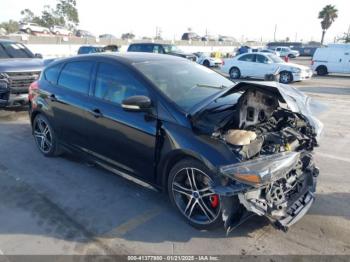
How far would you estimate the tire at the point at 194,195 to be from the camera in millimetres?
3298

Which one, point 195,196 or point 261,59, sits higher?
point 261,59

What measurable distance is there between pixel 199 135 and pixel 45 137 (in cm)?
330

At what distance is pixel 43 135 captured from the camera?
18.3 feet

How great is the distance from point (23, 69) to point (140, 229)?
6.77 meters

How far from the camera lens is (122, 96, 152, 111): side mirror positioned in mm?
3520

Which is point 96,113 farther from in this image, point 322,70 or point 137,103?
point 322,70

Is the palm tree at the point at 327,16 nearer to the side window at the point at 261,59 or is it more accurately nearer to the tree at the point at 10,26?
the side window at the point at 261,59

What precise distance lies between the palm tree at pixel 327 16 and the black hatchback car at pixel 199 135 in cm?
6712

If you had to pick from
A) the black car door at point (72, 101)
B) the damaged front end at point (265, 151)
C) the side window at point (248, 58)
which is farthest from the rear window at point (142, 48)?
the damaged front end at point (265, 151)

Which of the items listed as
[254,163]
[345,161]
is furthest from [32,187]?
[345,161]

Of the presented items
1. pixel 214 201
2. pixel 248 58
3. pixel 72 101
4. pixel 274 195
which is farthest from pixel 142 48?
pixel 274 195

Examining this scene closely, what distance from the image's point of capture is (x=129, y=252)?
312 centimetres

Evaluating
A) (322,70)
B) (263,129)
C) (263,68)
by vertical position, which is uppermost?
(263,129)

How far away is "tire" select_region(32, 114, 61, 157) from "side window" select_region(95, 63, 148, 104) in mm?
1517
